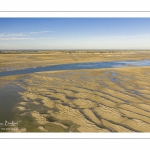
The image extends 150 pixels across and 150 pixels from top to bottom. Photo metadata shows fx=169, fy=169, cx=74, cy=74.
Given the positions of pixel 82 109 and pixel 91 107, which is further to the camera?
pixel 91 107
